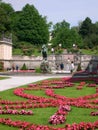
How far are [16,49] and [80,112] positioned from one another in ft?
215

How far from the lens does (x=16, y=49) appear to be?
76.2 meters

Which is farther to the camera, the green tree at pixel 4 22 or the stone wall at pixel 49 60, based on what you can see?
the green tree at pixel 4 22

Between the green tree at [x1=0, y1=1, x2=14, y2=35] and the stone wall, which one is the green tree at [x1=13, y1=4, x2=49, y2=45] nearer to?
the green tree at [x1=0, y1=1, x2=14, y2=35]

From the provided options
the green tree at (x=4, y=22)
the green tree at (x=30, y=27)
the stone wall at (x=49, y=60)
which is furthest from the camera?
the green tree at (x=30, y=27)

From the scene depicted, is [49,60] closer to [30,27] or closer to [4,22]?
[4,22]

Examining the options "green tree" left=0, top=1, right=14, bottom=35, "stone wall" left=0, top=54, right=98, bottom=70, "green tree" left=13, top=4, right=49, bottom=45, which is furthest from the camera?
"green tree" left=13, top=4, right=49, bottom=45

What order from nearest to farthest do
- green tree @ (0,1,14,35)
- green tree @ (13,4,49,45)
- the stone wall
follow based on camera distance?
1. the stone wall
2. green tree @ (0,1,14,35)
3. green tree @ (13,4,49,45)

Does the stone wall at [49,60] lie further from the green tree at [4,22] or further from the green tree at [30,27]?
the green tree at [30,27]

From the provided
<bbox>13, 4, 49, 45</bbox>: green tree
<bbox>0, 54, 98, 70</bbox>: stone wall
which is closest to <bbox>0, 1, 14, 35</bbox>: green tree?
<bbox>13, 4, 49, 45</bbox>: green tree

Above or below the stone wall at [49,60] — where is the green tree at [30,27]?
above

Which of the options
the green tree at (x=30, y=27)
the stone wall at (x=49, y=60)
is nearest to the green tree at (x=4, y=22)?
the green tree at (x=30, y=27)

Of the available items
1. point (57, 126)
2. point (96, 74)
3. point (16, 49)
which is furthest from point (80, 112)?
point (16, 49)

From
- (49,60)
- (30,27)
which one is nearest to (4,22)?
(30,27)

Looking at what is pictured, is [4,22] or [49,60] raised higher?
[4,22]
